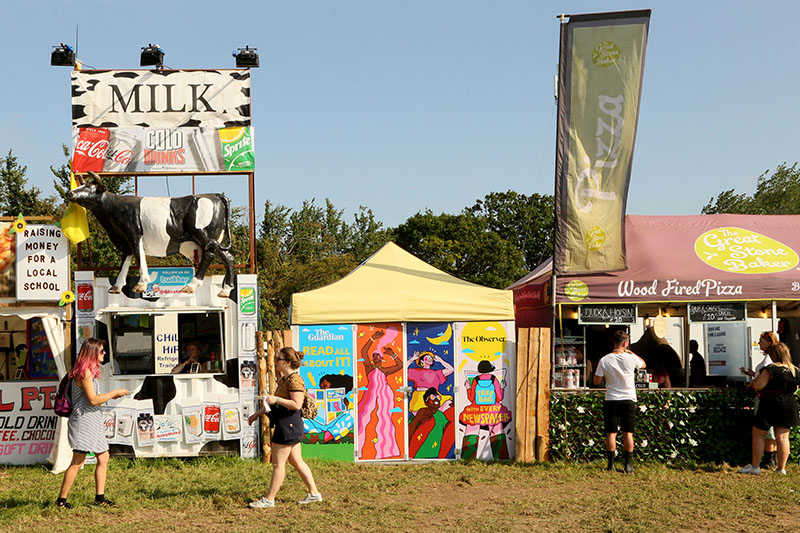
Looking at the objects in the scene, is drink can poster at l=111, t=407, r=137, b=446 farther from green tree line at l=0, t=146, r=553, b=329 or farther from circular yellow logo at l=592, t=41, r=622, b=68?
green tree line at l=0, t=146, r=553, b=329

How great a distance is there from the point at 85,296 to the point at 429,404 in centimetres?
478

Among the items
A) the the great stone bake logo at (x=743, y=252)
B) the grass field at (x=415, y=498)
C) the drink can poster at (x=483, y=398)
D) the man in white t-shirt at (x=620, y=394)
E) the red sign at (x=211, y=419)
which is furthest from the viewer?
the the great stone bake logo at (x=743, y=252)

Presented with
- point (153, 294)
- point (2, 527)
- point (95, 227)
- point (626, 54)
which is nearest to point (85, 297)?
point (153, 294)

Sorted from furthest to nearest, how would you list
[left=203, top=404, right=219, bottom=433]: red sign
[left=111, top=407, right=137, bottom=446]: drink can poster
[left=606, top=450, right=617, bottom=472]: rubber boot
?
Answer: [left=203, top=404, right=219, bottom=433]: red sign < [left=111, top=407, right=137, bottom=446]: drink can poster < [left=606, top=450, right=617, bottom=472]: rubber boot

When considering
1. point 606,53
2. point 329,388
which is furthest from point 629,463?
point 606,53

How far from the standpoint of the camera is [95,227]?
22328mm

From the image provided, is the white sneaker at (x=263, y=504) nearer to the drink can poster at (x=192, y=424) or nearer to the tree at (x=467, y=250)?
the drink can poster at (x=192, y=424)

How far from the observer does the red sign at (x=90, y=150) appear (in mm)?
10555

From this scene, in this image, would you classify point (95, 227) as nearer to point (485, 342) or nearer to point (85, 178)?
point (85, 178)

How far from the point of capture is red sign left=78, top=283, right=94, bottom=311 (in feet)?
33.9

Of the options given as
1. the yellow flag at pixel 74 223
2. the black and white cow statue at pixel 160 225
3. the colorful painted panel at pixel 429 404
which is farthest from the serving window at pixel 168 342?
the colorful painted panel at pixel 429 404

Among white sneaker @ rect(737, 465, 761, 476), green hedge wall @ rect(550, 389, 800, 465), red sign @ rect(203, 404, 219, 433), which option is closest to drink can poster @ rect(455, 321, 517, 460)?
green hedge wall @ rect(550, 389, 800, 465)

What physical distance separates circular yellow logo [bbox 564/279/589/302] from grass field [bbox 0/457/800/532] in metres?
2.22

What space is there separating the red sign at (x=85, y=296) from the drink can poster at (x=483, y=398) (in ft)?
16.0
